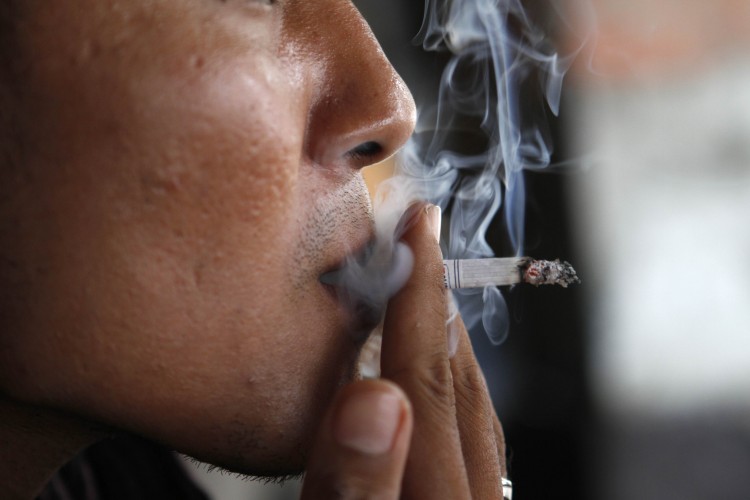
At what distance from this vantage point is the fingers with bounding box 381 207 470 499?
0.91m

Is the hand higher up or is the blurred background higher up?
the hand

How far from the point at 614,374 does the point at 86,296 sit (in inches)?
138

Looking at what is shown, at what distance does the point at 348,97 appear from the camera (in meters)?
0.95

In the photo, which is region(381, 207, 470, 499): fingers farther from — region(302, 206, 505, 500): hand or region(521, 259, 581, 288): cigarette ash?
region(521, 259, 581, 288): cigarette ash

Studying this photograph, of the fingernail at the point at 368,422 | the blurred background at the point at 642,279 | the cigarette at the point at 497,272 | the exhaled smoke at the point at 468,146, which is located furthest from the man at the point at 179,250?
the blurred background at the point at 642,279

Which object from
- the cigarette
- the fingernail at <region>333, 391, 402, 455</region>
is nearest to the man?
the fingernail at <region>333, 391, 402, 455</region>

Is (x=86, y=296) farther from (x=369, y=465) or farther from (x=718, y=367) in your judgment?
(x=718, y=367)

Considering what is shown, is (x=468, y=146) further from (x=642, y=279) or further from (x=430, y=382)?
(x=430, y=382)

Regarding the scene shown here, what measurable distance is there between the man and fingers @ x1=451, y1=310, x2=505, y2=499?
0.87ft

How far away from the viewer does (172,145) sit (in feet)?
2.67

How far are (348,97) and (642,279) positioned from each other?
341 centimetres

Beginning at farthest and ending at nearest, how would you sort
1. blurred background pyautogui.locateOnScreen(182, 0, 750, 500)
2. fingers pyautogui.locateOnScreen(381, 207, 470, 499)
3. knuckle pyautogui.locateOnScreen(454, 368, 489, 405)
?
blurred background pyautogui.locateOnScreen(182, 0, 750, 500) → knuckle pyautogui.locateOnScreen(454, 368, 489, 405) → fingers pyautogui.locateOnScreen(381, 207, 470, 499)

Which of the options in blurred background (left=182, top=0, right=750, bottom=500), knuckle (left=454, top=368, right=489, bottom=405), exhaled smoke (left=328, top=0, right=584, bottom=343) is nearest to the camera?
exhaled smoke (left=328, top=0, right=584, bottom=343)

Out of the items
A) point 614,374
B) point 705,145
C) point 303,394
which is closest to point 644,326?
point 614,374
